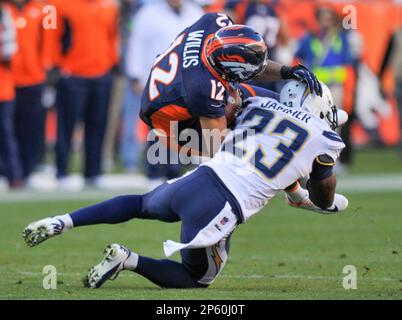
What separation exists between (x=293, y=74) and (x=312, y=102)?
1.46 feet

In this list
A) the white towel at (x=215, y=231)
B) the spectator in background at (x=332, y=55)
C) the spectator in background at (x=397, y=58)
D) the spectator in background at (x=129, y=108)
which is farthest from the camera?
the spectator in background at (x=397, y=58)

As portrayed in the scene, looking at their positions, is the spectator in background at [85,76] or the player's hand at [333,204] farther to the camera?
the spectator in background at [85,76]

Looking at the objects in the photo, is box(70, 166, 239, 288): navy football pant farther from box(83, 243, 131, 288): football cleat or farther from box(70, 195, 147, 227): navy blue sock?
box(83, 243, 131, 288): football cleat

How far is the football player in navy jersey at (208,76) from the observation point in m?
7.33

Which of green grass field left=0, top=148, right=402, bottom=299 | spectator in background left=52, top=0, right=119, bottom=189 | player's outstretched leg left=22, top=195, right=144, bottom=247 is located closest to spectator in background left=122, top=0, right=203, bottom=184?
spectator in background left=52, top=0, right=119, bottom=189

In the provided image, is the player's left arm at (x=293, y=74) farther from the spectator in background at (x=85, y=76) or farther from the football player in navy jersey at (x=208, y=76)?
the spectator in background at (x=85, y=76)

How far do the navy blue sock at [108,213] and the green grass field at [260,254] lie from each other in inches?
17.2

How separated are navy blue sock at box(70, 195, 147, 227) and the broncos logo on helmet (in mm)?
1105

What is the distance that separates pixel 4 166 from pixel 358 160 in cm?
698

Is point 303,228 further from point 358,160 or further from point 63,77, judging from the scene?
point 358,160

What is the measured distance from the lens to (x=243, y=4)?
46.3 feet

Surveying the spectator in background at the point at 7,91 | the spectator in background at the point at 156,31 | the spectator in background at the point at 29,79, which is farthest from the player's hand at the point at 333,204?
the spectator in background at the point at 29,79
